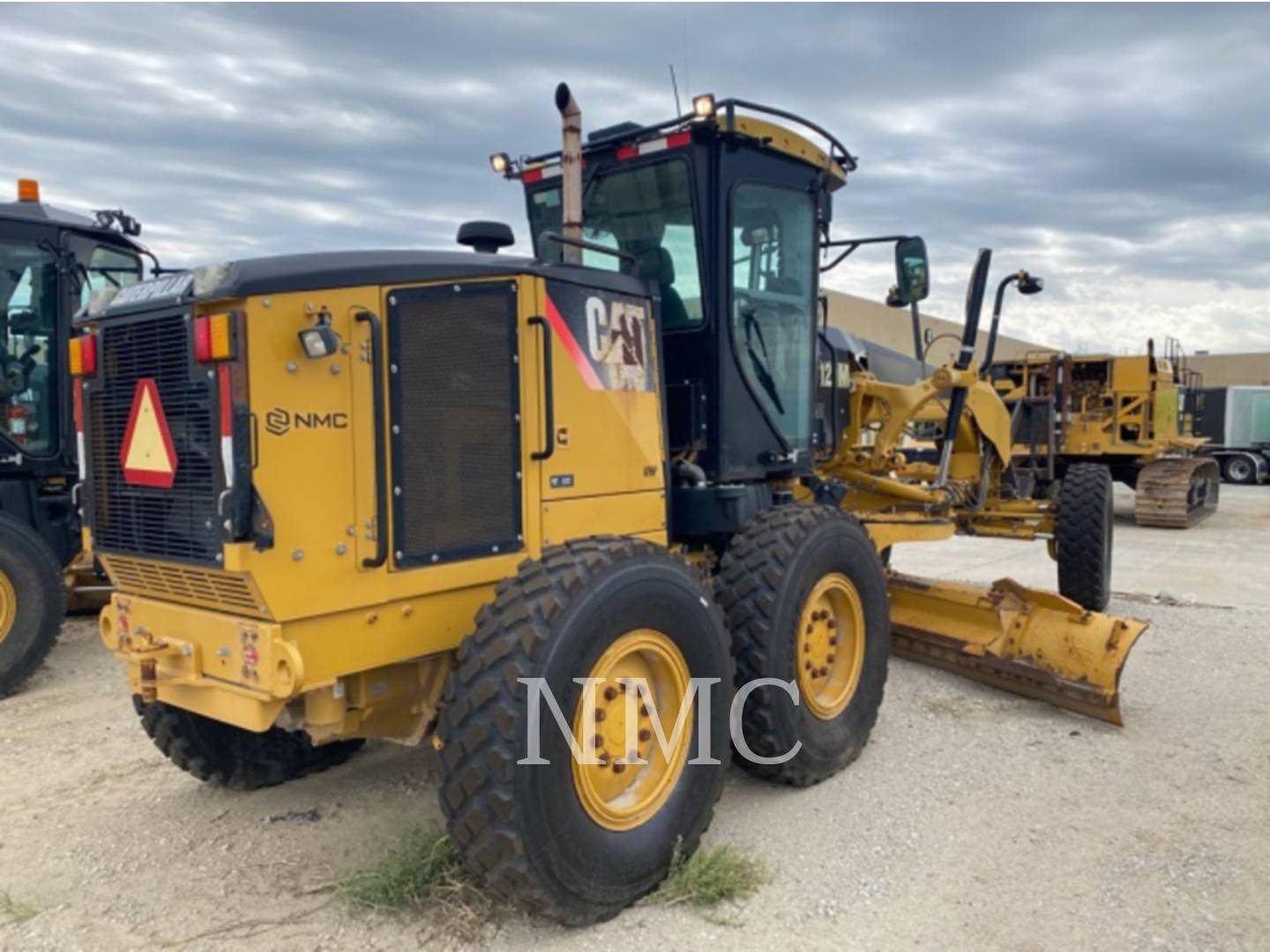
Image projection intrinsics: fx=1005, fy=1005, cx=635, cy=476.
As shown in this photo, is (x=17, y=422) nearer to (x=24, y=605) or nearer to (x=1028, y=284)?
(x=24, y=605)

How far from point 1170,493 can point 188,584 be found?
15.1m

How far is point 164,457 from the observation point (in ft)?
10.5

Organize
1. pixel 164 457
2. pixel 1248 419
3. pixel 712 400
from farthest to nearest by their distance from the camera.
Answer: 1. pixel 1248 419
2. pixel 712 400
3. pixel 164 457

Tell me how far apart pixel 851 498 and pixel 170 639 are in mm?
4535

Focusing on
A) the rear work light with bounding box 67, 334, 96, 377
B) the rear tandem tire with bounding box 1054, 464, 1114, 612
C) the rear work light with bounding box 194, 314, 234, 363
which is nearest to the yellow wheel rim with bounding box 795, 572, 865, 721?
the rear work light with bounding box 194, 314, 234, 363

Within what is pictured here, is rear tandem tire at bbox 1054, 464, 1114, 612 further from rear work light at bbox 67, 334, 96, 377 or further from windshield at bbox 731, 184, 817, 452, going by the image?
rear work light at bbox 67, 334, 96, 377

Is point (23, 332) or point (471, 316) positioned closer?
point (471, 316)

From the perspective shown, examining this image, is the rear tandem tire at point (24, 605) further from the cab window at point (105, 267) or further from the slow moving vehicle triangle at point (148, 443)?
the slow moving vehicle triangle at point (148, 443)

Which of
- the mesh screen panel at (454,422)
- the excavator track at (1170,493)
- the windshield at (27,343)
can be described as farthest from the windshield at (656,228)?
the excavator track at (1170,493)

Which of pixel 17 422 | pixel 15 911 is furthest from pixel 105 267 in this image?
pixel 15 911

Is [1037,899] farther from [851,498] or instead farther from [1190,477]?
[1190,477]

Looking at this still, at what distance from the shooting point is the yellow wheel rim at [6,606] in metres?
6.09

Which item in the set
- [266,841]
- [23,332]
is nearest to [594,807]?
[266,841]

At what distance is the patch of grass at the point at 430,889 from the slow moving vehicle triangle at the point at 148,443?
1.46 m
